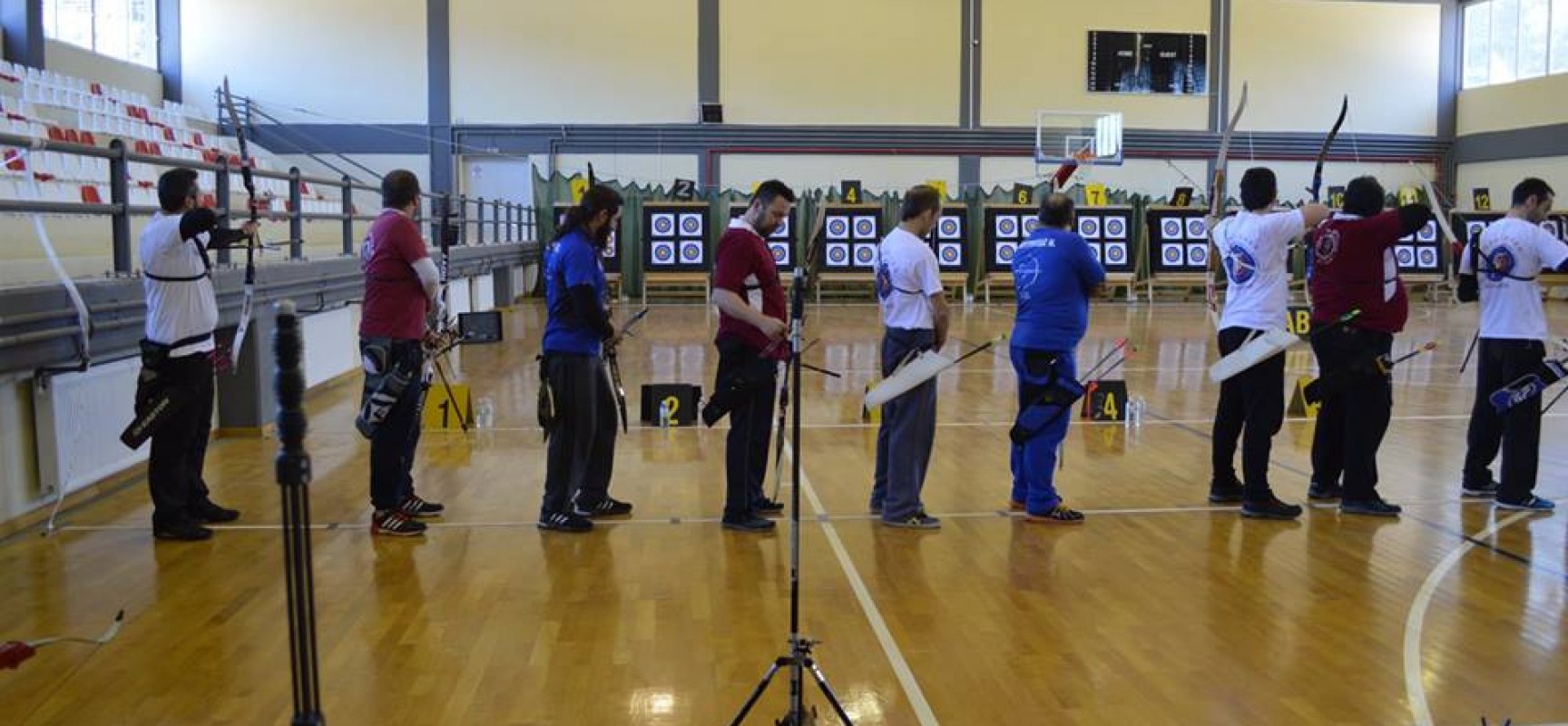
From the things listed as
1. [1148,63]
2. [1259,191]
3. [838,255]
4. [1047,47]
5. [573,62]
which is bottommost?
[838,255]

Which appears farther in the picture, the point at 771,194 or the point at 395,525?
the point at 395,525

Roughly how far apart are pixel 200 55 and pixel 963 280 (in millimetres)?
12856

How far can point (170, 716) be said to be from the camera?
287cm

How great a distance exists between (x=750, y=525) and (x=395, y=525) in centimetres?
134

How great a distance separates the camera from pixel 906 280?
4.62m

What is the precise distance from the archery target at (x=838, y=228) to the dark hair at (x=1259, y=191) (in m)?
15.1

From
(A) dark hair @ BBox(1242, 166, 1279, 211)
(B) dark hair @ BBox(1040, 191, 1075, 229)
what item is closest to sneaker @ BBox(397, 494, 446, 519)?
(B) dark hair @ BBox(1040, 191, 1075, 229)

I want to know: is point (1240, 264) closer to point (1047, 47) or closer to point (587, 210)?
point (587, 210)

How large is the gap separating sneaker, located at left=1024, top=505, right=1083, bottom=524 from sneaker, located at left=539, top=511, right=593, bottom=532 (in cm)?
175

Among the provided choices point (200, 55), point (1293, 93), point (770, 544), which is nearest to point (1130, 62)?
point (1293, 93)

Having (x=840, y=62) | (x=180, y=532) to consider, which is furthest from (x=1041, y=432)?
(x=840, y=62)

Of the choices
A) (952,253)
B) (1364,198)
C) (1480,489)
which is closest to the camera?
(1364,198)

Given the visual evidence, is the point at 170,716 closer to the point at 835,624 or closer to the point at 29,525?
the point at 835,624

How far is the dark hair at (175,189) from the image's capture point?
14.4ft
